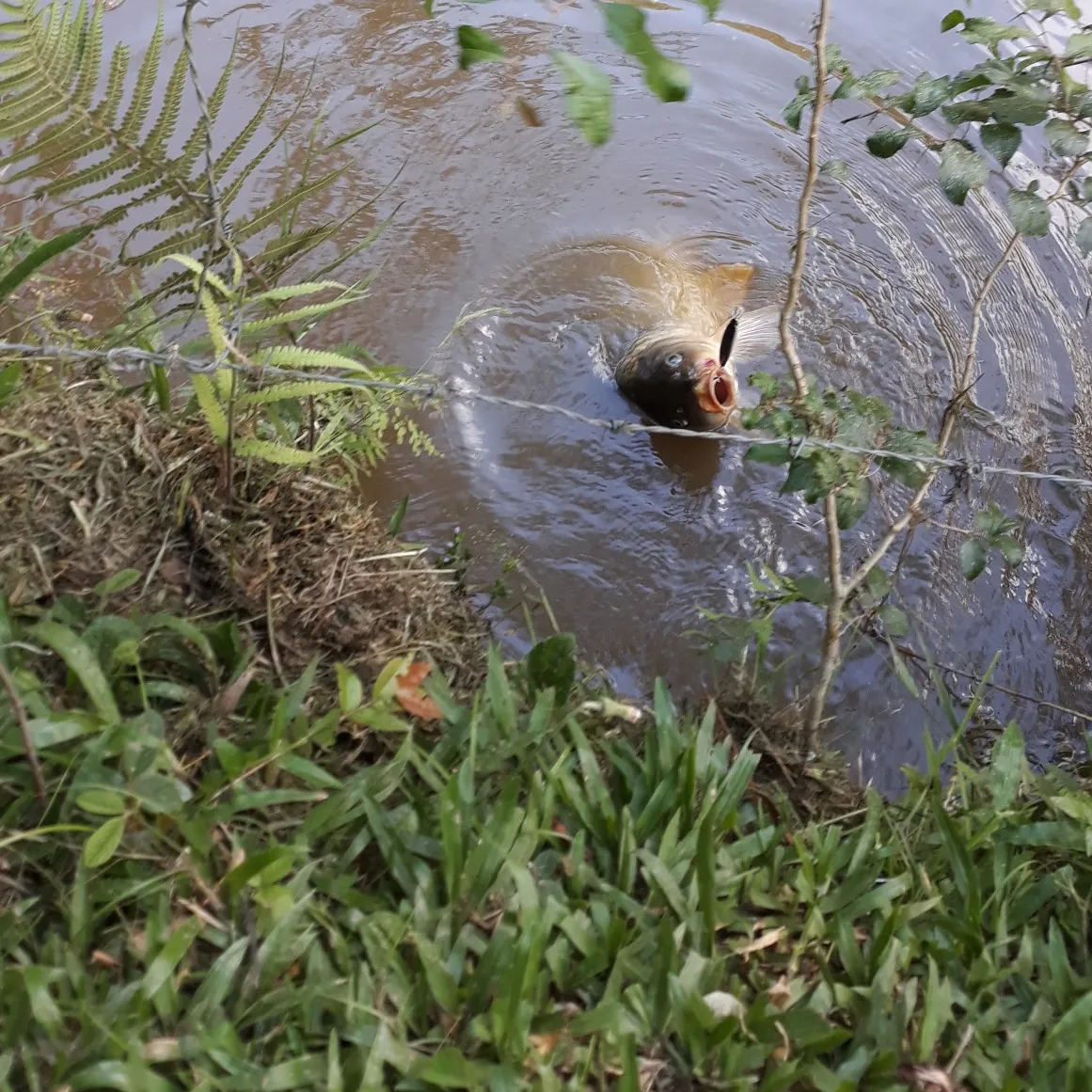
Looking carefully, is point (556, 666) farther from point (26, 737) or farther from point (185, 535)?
point (26, 737)

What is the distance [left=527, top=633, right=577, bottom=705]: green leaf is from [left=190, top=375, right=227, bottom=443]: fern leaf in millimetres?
888

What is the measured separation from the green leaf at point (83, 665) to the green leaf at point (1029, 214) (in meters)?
2.09

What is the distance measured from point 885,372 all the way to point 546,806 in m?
2.69

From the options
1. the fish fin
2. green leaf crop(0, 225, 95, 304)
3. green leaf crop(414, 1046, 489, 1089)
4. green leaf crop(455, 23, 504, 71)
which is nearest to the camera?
green leaf crop(455, 23, 504, 71)

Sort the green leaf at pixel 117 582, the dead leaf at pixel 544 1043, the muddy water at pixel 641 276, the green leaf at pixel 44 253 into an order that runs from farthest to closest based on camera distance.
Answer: the muddy water at pixel 641 276 → the green leaf at pixel 117 582 → the green leaf at pixel 44 253 → the dead leaf at pixel 544 1043

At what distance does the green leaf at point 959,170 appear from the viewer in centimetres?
182

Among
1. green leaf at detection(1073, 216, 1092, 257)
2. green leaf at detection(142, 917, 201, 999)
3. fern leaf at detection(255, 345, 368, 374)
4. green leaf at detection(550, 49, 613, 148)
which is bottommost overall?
green leaf at detection(142, 917, 201, 999)

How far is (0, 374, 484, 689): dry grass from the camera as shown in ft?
6.35

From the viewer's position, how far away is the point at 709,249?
4199 mm

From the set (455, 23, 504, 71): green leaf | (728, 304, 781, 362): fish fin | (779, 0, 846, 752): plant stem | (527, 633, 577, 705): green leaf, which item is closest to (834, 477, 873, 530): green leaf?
(779, 0, 846, 752): plant stem

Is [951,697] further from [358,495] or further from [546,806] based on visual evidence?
[358,495]

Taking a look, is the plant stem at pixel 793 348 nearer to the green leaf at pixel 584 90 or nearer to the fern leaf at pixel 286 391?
the fern leaf at pixel 286 391

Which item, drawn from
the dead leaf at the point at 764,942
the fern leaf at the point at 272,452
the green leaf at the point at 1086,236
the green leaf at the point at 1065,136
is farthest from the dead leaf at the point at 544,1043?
the green leaf at the point at 1065,136

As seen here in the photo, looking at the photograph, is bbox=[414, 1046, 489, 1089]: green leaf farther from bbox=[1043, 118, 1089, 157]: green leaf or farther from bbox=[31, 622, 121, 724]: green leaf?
bbox=[1043, 118, 1089, 157]: green leaf
